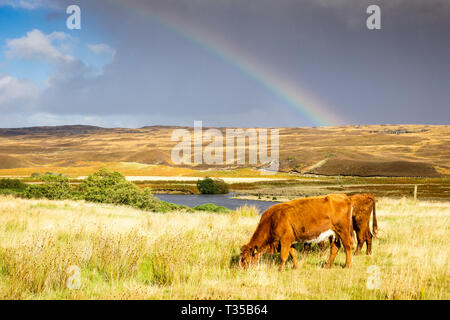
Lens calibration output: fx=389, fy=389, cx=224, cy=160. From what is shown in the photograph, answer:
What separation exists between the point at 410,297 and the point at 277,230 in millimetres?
2689

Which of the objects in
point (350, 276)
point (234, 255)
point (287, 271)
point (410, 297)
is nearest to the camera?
point (410, 297)

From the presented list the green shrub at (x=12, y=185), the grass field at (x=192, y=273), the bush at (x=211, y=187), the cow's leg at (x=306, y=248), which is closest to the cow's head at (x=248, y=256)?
the grass field at (x=192, y=273)

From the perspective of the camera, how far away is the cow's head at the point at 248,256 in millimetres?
7715

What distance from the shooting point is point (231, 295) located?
5.76m

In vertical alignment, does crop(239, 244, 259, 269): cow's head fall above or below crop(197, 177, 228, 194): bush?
above

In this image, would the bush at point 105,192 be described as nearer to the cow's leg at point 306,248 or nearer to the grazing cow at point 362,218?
the cow's leg at point 306,248

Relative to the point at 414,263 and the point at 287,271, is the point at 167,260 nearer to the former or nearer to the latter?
the point at 287,271

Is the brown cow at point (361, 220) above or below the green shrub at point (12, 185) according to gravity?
above

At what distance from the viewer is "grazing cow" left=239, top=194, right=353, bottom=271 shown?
7730mm

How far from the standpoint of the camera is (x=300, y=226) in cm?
777

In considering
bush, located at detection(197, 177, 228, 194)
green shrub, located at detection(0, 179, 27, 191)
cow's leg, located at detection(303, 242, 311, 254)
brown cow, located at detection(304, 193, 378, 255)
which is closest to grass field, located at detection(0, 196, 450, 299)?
cow's leg, located at detection(303, 242, 311, 254)

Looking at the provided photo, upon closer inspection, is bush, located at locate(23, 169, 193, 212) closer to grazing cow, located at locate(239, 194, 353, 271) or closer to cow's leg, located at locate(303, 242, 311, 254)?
cow's leg, located at locate(303, 242, 311, 254)
